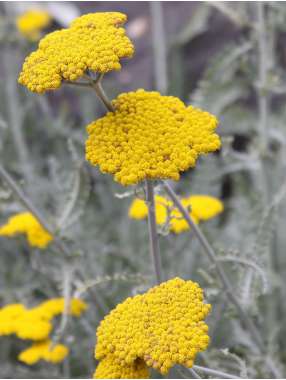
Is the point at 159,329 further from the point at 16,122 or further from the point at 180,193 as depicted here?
the point at 16,122

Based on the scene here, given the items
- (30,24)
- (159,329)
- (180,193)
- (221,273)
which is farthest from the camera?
(30,24)

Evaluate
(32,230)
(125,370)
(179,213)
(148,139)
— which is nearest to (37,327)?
(32,230)

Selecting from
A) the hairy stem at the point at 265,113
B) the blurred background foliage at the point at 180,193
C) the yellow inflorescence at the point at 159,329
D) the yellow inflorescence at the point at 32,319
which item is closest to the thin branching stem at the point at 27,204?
the blurred background foliage at the point at 180,193

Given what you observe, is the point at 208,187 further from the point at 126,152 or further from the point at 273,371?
the point at 126,152

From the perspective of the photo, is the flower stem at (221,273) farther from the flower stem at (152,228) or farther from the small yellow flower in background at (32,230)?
the small yellow flower in background at (32,230)

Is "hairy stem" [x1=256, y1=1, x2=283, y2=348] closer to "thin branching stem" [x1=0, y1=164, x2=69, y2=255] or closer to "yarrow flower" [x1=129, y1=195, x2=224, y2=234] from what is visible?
"yarrow flower" [x1=129, y1=195, x2=224, y2=234]

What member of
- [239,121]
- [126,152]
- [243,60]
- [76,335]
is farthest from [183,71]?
[126,152]

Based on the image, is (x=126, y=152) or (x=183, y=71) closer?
(x=126, y=152)
